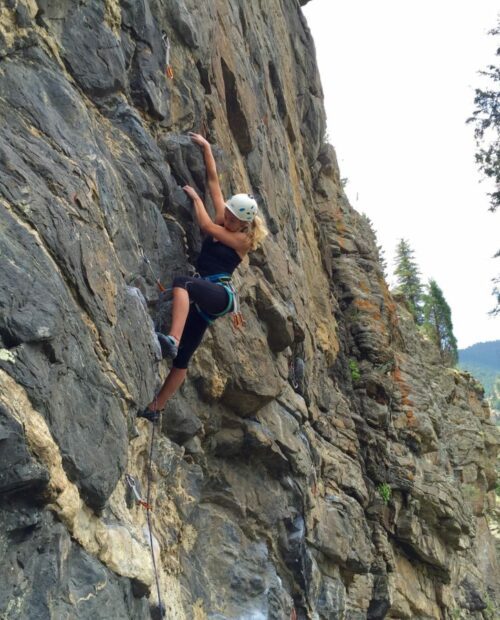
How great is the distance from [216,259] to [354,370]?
9124mm

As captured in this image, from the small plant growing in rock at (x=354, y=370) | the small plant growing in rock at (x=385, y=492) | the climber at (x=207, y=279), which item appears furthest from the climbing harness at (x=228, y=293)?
the small plant growing in rock at (x=354, y=370)

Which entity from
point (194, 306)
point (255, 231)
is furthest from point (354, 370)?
point (194, 306)

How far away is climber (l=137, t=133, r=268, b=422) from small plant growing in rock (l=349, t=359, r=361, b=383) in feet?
28.5

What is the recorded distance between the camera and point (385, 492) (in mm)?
13953

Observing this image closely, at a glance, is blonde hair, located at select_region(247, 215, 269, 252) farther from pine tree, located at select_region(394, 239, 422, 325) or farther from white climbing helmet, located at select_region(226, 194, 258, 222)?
pine tree, located at select_region(394, 239, 422, 325)

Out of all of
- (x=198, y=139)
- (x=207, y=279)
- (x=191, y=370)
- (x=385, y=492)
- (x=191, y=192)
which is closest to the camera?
(x=207, y=279)

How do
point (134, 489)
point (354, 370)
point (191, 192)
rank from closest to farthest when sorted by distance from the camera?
point (134, 489) → point (191, 192) → point (354, 370)

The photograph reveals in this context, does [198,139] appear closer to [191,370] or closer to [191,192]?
[191,192]

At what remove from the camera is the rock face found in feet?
14.5

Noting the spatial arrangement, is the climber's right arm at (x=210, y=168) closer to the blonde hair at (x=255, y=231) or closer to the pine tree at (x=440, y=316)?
the blonde hair at (x=255, y=231)

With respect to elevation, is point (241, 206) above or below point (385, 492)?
above

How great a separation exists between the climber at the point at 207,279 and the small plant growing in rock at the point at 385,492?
852cm

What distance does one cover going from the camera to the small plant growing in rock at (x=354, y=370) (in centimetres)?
1559

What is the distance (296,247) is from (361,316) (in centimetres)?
459
